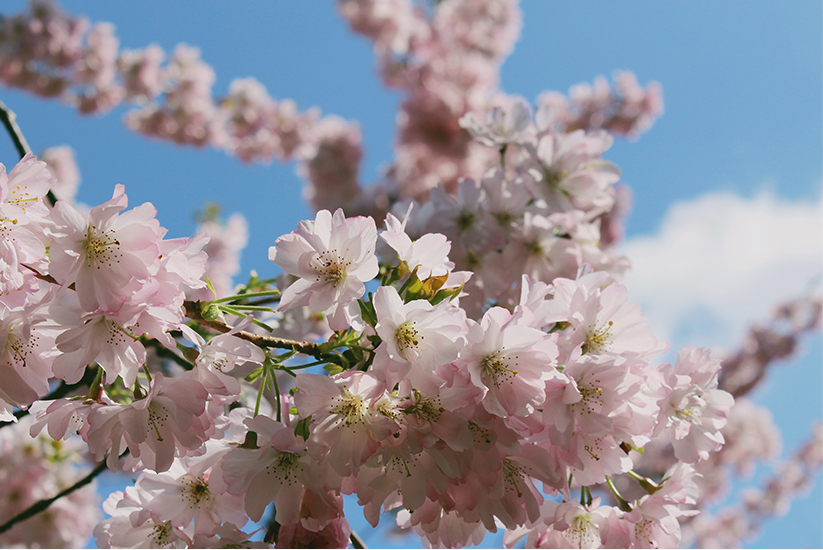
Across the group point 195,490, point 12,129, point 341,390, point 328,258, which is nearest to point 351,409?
point 341,390

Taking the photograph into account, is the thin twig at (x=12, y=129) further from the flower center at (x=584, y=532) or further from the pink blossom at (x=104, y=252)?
the flower center at (x=584, y=532)

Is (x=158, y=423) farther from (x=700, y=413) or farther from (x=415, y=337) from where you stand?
(x=700, y=413)

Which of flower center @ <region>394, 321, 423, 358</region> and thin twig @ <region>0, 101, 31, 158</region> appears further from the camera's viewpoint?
thin twig @ <region>0, 101, 31, 158</region>

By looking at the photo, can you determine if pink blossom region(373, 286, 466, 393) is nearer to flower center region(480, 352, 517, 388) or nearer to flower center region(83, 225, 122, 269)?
flower center region(480, 352, 517, 388)

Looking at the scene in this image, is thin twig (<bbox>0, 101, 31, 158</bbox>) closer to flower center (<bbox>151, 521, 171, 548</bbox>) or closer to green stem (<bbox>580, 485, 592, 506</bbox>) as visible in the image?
flower center (<bbox>151, 521, 171, 548</bbox>)

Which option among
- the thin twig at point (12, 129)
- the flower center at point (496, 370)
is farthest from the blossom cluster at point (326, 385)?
the thin twig at point (12, 129)

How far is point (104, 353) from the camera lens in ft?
2.58

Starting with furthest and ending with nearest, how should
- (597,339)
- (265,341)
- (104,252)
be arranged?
(597,339) < (265,341) < (104,252)

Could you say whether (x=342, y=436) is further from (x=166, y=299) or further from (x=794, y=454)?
(x=794, y=454)

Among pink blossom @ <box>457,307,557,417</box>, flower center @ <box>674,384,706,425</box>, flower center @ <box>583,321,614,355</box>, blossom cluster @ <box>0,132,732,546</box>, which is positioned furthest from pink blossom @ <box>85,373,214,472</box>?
flower center @ <box>674,384,706,425</box>

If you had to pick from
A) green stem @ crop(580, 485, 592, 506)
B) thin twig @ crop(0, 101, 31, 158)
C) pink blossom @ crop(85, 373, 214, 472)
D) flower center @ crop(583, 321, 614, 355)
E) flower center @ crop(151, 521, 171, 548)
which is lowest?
flower center @ crop(151, 521, 171, 548)

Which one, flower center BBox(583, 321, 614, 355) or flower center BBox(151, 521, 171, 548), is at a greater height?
flower center BBox(583, 321, 614, 355)

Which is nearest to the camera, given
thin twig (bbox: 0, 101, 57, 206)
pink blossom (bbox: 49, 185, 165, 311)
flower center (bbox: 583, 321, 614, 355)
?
pink blossom (bbox: 49, 185, 165, 311)

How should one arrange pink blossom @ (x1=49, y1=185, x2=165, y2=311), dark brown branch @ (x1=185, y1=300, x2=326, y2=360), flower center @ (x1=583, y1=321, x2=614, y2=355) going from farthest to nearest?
flower center @ (x1=583, y1=321, x2=614, y2=355) < dark brown branch @ (x1=185, y1=300, x2=326, y2=360) < pink blossom @ (x1=49, y1=185, x2=165, y2=311)
